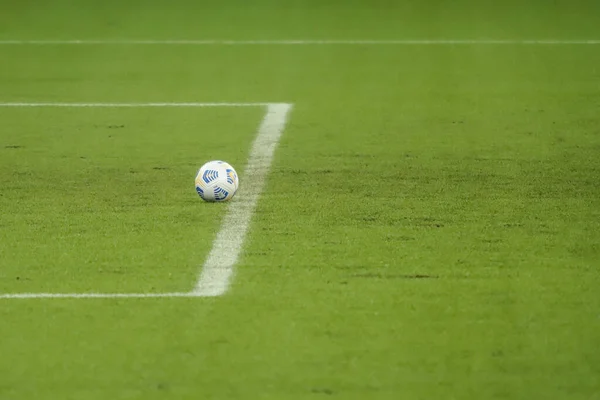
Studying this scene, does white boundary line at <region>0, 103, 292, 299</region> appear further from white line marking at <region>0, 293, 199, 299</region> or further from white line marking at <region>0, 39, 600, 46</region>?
white line marking at <region>0, 39, 600, 46</region>

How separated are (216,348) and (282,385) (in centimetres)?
49

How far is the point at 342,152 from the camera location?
9.05m

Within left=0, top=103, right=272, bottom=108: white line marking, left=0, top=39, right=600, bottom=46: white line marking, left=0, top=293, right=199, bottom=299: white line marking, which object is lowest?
left=0, top=293, right=199, bottom=299: white line marking

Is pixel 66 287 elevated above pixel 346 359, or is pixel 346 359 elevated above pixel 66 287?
pixel 66 287

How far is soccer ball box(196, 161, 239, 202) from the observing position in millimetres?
7648

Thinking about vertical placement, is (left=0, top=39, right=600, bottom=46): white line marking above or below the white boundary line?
above

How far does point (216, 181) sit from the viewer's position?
7668 mm

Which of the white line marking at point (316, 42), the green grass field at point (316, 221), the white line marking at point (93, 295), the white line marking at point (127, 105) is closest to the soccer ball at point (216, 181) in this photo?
the green grass field at point (316, 221)

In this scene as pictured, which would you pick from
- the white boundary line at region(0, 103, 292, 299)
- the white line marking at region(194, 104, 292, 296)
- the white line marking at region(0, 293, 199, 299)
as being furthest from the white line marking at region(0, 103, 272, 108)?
the white line marking at region(0, 293, 199, 299)

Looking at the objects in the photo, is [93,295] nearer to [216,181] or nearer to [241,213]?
[241,213]

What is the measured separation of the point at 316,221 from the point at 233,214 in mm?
482

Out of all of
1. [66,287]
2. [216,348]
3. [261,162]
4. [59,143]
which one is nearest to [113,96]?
[59,143]

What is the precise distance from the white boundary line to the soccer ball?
0.08 meters

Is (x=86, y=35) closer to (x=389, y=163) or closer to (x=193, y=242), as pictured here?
(x=389, y=163)
